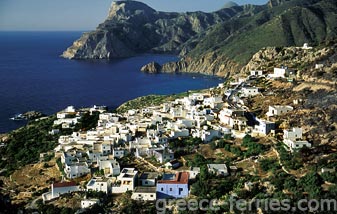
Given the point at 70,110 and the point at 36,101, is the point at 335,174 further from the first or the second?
the point at 36,101

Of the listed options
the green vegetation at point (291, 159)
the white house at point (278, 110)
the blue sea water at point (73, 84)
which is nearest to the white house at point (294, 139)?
the green vegetation at point (291, 159)

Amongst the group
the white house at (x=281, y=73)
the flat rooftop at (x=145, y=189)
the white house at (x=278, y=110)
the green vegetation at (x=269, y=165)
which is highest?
the white house at (x=281, y=73)

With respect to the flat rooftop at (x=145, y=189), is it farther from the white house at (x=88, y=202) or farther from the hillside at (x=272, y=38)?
the hillside at (x=272, y=38)

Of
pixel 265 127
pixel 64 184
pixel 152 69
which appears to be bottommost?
pixel 152 69

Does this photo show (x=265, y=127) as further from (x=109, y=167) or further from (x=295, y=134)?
(x=109, y=167)

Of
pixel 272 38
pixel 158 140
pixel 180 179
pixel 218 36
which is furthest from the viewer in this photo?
pixel 218 36

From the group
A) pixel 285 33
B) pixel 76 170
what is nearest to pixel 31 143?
pixel 76 170
